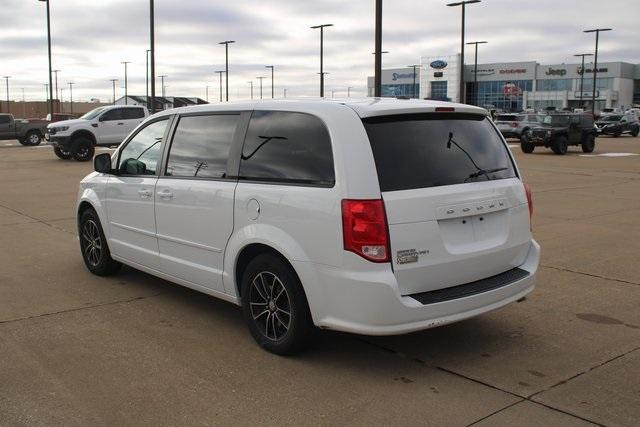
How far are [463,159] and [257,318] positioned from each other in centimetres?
178

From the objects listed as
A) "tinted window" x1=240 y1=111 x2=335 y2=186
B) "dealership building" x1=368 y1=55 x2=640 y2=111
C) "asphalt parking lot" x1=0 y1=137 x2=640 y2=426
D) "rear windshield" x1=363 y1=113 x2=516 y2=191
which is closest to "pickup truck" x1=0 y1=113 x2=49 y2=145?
"asphalt parking lot" x1=0 y1=137 x2=640 y2=426

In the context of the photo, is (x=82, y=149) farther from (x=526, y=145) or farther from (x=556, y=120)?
Result: (x=556, y=120)

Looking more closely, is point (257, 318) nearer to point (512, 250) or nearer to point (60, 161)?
point (512, 250)

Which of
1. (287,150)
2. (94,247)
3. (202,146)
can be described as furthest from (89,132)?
(287,150)

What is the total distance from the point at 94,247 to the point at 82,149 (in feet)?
58.1

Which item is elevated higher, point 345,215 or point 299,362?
point 345,215

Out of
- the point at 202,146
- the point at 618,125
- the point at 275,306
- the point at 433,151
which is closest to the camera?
the point at 433,151

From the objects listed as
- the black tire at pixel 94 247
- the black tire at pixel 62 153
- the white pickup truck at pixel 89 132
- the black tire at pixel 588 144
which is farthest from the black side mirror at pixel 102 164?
the black tire at pixel 588 144

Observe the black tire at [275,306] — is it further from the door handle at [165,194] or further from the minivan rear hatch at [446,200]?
the door handle at [165,194]

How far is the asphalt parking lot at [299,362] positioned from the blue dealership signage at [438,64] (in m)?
108

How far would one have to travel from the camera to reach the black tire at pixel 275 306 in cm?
415

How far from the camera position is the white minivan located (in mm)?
3846

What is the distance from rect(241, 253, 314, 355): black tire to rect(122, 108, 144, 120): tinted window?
20646 millimetres

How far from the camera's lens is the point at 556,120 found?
2728 centimetres
